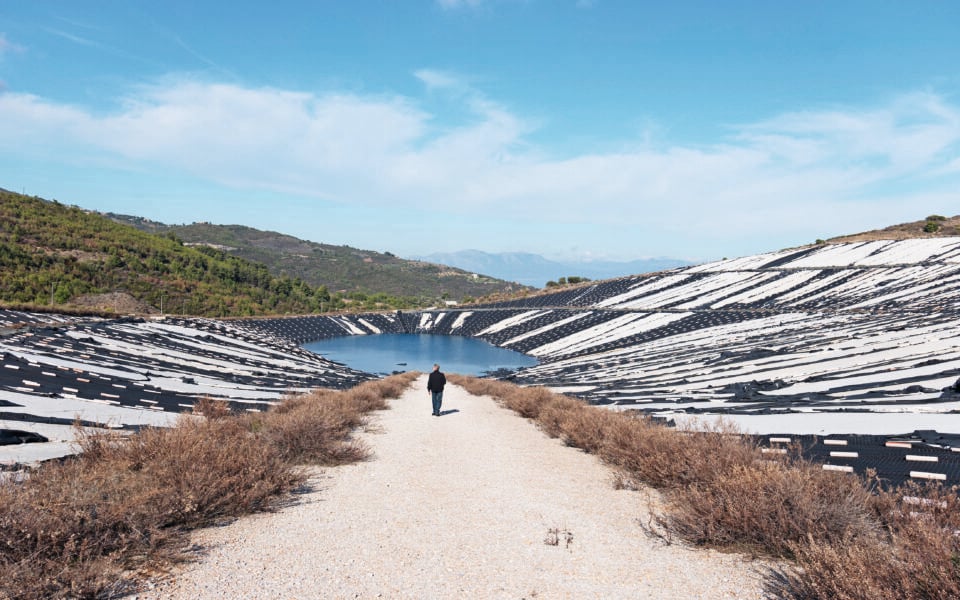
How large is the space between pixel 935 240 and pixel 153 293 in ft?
267

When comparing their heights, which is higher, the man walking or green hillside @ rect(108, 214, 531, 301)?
green hillside @ rect(108, 214, 531, 301)

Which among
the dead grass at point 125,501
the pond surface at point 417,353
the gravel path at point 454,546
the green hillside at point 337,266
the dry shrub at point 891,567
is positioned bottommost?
the pond surface at point 417,353

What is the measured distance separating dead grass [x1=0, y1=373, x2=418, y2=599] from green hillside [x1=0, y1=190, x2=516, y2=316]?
169 ft

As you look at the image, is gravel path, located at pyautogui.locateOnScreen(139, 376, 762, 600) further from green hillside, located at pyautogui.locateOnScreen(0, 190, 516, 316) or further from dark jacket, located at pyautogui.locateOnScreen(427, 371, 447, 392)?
green hillside, located at pyautogui.locateOnScreen(0, 190, 516, 316)

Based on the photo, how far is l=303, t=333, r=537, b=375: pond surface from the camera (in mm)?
44812

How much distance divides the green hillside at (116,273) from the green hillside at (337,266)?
39.7 m

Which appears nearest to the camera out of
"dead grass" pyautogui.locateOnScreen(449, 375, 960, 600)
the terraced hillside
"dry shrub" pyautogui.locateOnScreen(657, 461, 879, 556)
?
"dead grass" pyautogui.locateOnScreen(449, 375, 960, 600)

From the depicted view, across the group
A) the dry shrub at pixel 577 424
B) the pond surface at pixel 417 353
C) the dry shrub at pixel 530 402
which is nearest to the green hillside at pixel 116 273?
the pond surface at pixel 417 353

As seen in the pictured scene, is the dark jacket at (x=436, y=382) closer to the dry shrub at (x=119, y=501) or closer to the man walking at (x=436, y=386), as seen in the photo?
the man walking at (x=436, y=386)

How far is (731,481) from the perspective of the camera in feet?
17.4

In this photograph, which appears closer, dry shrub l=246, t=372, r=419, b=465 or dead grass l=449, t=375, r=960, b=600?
dead grass l=449, t=375, r=960, b=600

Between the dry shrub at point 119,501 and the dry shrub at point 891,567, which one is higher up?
the dry shrub at point 891,567

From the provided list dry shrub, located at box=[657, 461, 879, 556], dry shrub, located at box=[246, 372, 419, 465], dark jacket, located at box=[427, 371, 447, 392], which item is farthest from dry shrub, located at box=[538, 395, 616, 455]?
dry shrub, located at box=[246, 372, 419, 465]

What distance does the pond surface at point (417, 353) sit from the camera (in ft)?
147
